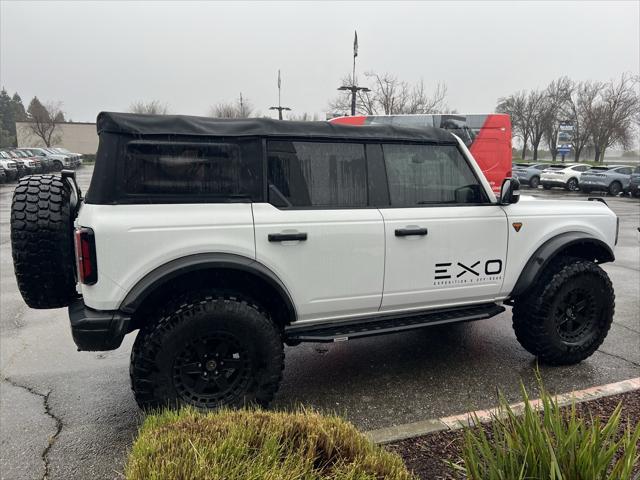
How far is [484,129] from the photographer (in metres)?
11.0

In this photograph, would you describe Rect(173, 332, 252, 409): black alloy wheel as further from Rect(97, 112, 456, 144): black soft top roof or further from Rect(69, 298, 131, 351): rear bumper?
Rect(97, 112, 456, 144): black soft top roof

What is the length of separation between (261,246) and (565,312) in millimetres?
2654

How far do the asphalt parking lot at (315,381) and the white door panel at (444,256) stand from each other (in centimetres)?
69

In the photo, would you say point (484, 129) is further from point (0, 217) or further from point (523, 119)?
point (523, 119)

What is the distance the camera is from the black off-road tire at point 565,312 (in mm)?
3863

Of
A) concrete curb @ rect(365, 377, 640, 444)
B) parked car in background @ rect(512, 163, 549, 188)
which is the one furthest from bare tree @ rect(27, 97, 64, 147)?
concrete curb @ rect(365, 377, 640, 444)

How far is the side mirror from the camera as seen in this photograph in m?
3.63

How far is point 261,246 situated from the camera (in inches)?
119

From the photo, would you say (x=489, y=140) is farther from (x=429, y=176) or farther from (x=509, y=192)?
(x=429, y=176)

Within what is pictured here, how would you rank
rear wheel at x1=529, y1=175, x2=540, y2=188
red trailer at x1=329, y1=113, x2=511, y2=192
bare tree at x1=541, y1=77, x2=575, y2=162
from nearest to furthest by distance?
red trailer at x1=329, y1=113, x2=511, y2=192 < rear wheel at x1=529, y1=175, x2=540, y2=188 < bare tree at x1=541, y1=77, x2=575, y2=162

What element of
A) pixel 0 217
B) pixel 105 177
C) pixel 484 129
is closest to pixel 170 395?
Result: pixel 105 177

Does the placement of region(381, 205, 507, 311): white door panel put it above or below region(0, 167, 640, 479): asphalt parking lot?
above

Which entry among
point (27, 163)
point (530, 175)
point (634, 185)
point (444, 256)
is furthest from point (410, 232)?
point (27, 163)

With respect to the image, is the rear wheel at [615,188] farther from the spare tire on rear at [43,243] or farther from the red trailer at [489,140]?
the spare tire on rear at [43,243]
